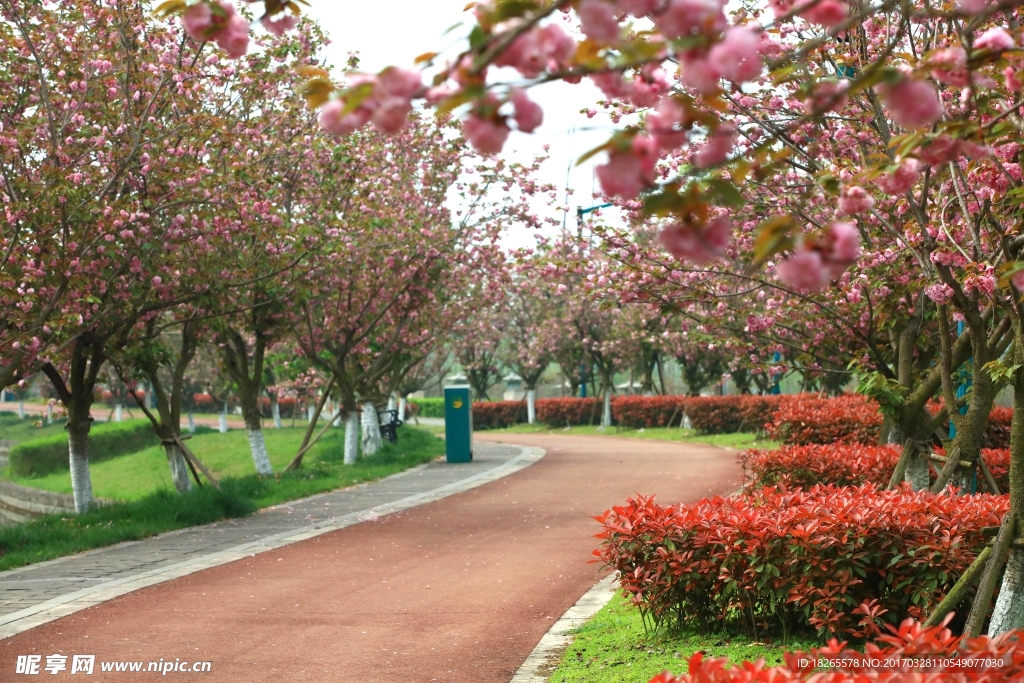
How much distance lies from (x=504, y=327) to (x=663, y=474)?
80.6 ft

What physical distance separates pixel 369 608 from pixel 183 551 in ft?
12.4

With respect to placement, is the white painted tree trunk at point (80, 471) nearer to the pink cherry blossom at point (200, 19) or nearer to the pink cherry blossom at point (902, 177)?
the pink cherry blossom at point (200, 19)

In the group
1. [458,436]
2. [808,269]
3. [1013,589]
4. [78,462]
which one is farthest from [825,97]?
[458,436]

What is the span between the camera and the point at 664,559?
623cm

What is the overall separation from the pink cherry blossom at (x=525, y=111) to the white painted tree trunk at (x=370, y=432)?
2107 cm

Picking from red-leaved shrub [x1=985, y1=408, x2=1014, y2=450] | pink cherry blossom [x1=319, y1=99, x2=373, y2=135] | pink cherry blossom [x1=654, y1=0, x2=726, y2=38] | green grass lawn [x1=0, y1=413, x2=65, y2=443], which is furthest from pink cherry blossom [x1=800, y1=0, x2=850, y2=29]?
green grass lawn [x1=0, y1=413, x2=65, y2=443]

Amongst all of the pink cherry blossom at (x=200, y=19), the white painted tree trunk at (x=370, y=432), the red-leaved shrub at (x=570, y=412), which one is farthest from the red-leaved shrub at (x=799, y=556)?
the red-leaved shrub at (x=570, y=412)

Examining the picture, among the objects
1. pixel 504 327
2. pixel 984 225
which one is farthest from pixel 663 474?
pixel 504 327

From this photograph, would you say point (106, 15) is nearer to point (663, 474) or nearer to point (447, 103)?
point (447, 103)

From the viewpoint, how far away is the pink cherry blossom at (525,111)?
2109mm

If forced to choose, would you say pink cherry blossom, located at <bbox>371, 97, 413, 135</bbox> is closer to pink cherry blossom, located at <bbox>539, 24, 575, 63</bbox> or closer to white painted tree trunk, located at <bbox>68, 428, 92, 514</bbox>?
pink cherry blossom, located at <bbox>539, 24, 575, 63</bbox>

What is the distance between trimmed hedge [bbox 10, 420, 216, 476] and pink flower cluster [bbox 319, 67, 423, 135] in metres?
31.5

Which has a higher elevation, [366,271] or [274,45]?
[274,45]

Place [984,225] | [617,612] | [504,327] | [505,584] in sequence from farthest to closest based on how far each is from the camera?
[504,327]
[505,584]
[617,612]
[984,225]
